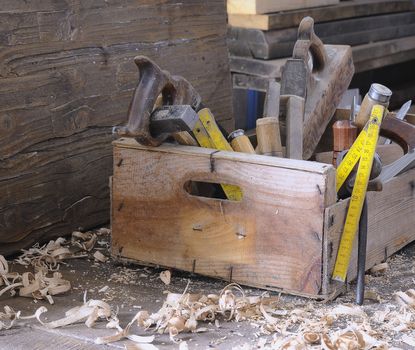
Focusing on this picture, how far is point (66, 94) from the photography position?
186 cm

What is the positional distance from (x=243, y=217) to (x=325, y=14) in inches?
69.5

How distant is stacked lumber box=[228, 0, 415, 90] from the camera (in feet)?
9.52

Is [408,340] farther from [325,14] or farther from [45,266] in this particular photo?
[325,14]

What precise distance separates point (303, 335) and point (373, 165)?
388mm

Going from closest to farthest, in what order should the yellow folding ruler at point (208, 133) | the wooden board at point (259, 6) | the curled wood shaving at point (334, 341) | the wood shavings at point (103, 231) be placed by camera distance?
the curled wood shaving at point (334, 341) < the yellow folding ruler at point (208, 133) < the wood shavings at point (103, 231) < the wooden board at point (259, 6)

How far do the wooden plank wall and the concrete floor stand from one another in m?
0.17

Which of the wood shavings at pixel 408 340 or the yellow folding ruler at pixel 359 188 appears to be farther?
the yellow folding ruler at pixel 359 188

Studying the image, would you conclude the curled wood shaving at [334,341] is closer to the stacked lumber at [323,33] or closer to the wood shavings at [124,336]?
the wood shavings at [124,336]

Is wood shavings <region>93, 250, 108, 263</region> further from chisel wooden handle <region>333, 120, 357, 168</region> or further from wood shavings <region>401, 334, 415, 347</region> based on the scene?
wood shavings <region>401, 334, 415, 347</region>

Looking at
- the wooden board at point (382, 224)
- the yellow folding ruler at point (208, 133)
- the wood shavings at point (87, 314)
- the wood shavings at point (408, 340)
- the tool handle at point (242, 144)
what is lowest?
the wood shavings at point (408, 340)

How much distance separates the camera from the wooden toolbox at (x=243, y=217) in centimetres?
151

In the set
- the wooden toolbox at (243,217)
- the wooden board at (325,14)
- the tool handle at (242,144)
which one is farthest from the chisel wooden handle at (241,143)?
the wooden board at (325,14)

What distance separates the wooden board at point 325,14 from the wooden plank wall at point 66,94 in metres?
0.74

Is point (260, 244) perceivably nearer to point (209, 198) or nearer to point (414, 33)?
point (209, 198)
